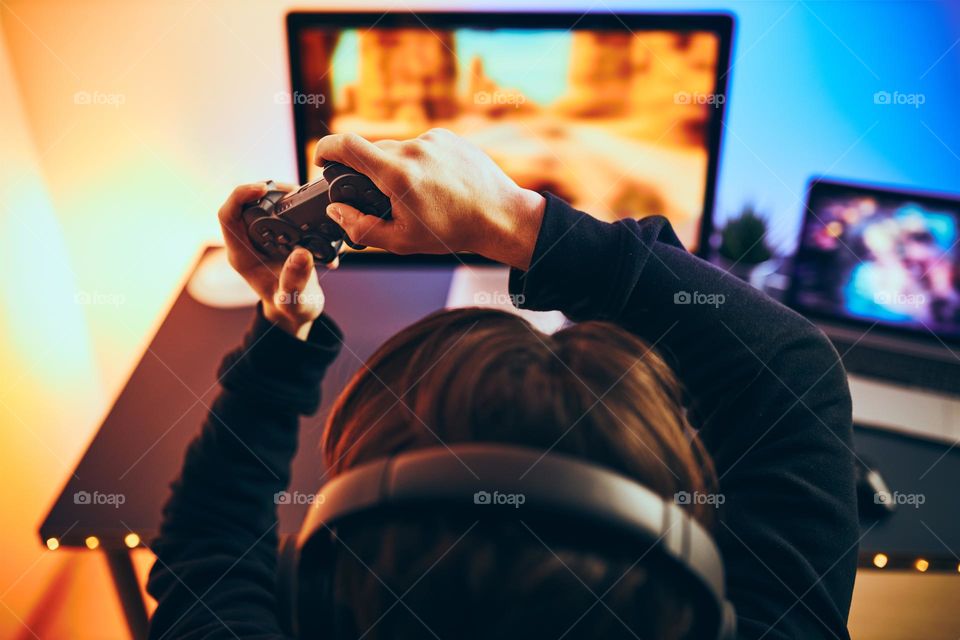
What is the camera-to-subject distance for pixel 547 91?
1.14 m

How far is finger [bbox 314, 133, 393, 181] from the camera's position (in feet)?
2.00

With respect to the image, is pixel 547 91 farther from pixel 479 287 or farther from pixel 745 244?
pixel 745 244

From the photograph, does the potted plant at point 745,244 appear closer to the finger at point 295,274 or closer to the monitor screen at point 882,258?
the monitor screen at point 882,258

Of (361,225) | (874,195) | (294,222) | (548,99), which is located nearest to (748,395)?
(361,225)

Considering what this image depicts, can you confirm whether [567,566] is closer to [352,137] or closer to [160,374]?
[352,137]

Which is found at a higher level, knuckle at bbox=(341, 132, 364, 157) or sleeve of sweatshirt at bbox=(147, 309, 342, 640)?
knuckle at bbox=(341, 132, 364, 157)

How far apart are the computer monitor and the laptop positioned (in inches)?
10.0

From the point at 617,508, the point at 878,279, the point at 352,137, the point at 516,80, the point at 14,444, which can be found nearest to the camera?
the point at 617,508

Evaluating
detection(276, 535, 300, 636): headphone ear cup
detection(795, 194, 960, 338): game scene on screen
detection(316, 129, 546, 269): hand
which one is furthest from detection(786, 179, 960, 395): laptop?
detection(276, 535, 300, 636): headphone ear cup

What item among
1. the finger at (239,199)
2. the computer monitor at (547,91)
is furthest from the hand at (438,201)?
the computer monitor at (547,91)

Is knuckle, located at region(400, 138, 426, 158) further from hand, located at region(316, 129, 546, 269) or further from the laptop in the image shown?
the laptop

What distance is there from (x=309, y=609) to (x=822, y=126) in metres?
1.42

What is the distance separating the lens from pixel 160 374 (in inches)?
48.4

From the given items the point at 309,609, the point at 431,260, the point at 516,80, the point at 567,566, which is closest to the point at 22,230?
the point at 431,260
